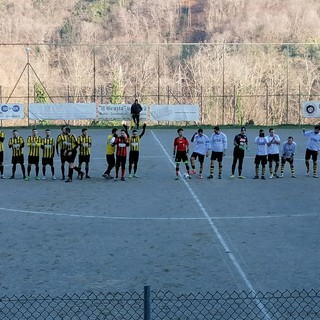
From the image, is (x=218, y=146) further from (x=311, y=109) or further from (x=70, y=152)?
(x=311, y=109)

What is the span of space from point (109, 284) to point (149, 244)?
314 cm

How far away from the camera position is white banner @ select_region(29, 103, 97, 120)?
47656 millimetres

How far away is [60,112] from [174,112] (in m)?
8.14

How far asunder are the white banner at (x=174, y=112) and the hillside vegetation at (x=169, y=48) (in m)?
6.81

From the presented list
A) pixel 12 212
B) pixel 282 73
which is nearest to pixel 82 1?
pixel 282 73

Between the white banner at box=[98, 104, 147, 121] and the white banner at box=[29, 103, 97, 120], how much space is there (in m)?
0.88

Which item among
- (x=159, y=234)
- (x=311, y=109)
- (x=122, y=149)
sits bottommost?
(x=159, y=234)

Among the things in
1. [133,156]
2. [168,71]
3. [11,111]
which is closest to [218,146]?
[133,156]

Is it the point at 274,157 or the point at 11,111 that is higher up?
the point at 11,111

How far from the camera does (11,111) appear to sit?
1880 inches

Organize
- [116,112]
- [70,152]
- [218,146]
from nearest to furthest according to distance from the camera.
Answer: [70,152]
[218,146]
[116,112]

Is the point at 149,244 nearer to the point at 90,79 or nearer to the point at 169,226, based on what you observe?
the point at 169,226

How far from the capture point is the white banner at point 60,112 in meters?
47.7

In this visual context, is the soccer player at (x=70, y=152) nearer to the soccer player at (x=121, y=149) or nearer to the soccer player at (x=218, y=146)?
the soccer player at (x=121, y=149)
